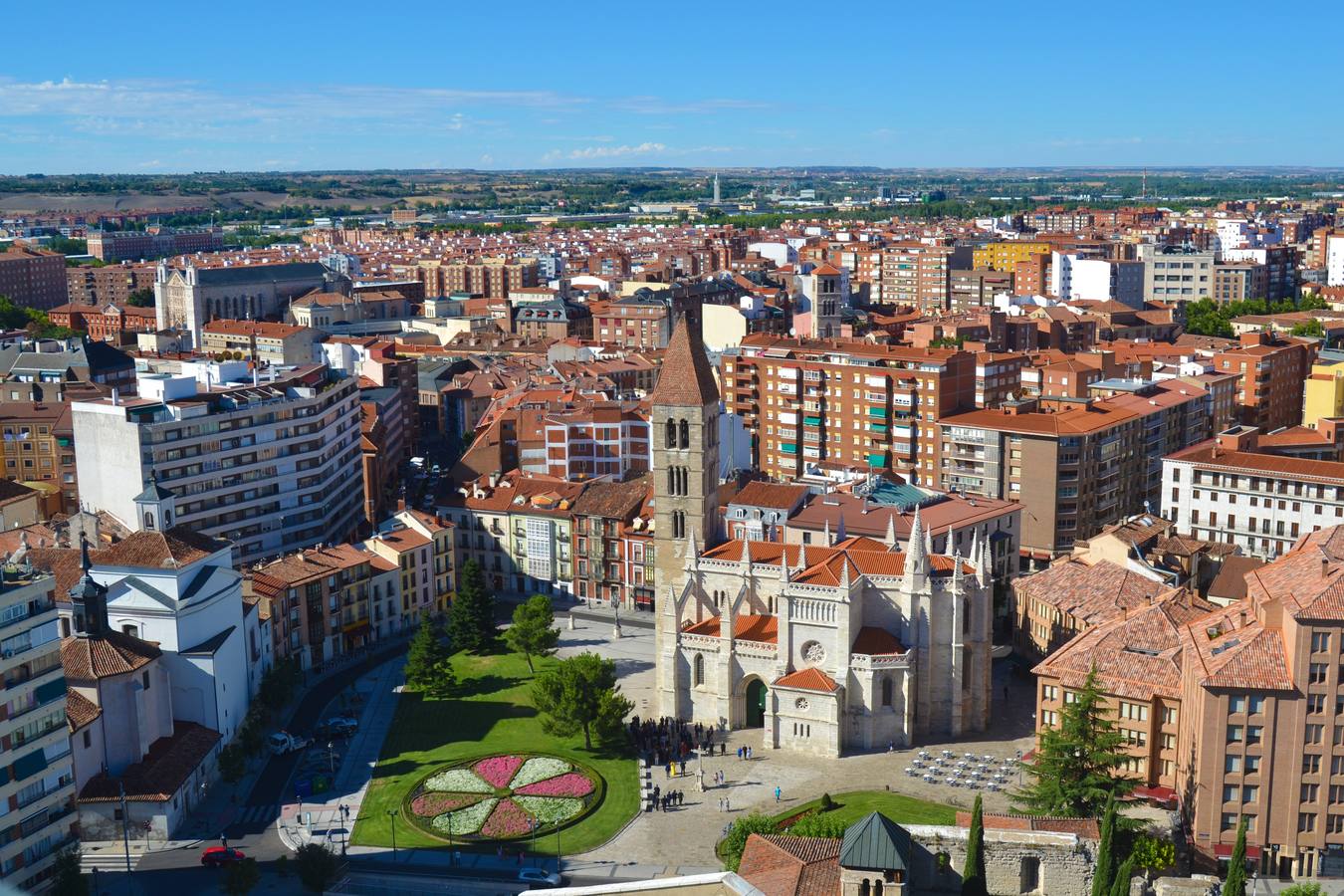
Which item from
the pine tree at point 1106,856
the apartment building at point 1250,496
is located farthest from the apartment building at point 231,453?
the pine tree at point 1106,856

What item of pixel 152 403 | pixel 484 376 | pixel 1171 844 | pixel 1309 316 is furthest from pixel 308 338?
pixel 1171 844

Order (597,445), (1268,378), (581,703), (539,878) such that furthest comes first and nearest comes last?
(1268,378), (597,445), (581,703), (539,878)

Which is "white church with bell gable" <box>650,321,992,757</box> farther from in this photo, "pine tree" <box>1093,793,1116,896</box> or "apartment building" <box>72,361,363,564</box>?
"apartment building" <box>72,361,363,564</box>

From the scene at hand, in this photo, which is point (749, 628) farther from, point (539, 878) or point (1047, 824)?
point (1047, 824)

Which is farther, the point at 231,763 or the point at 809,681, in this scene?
the point at 809,681

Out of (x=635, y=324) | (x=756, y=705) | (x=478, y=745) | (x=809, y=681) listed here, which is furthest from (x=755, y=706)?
(x=635, y=324)

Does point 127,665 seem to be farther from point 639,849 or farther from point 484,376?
point 484,376

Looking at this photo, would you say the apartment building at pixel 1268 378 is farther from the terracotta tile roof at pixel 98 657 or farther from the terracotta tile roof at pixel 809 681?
the terracotta tile roof at pixel 98 657
